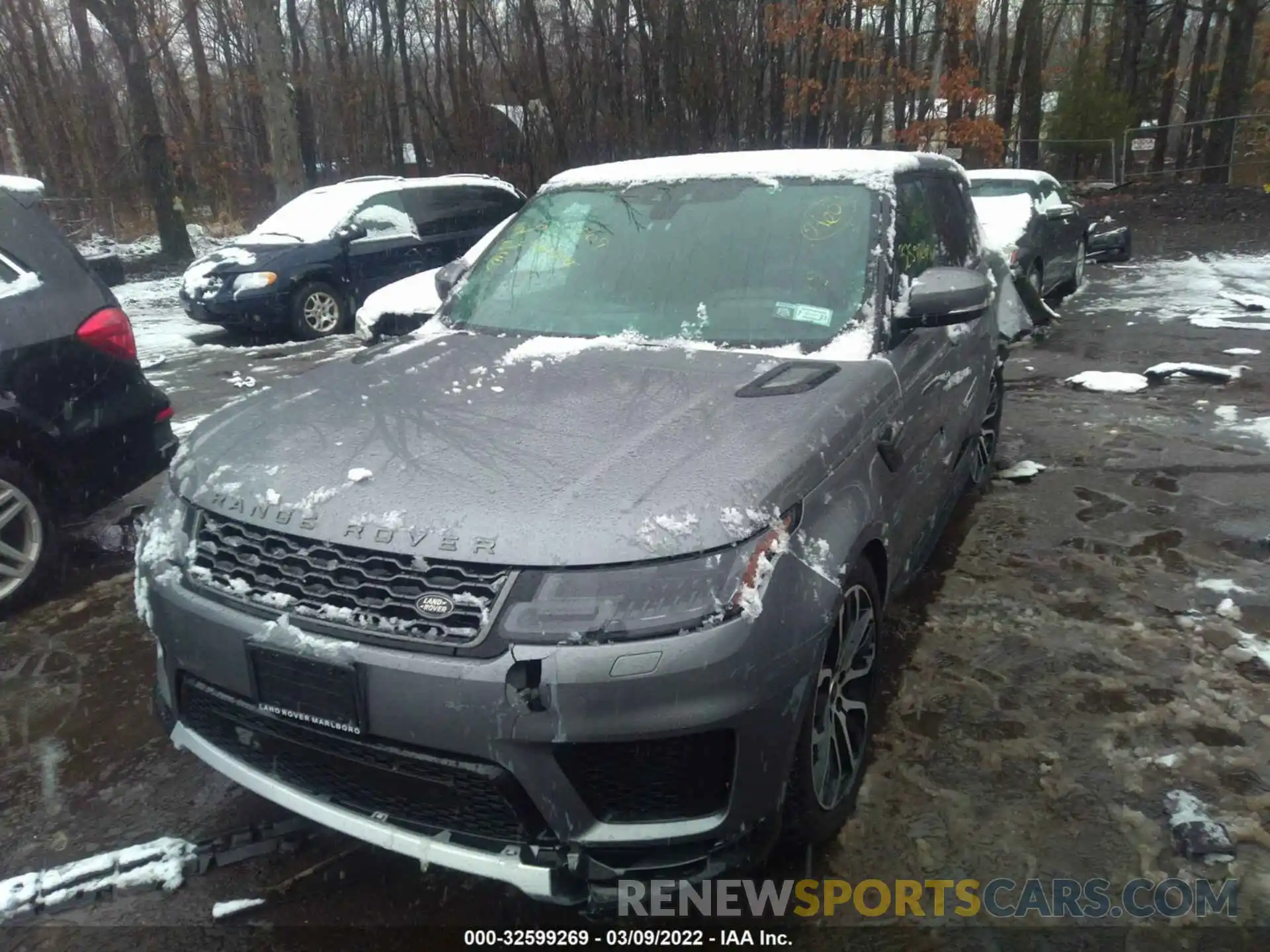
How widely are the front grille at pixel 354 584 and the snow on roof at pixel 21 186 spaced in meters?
3.05

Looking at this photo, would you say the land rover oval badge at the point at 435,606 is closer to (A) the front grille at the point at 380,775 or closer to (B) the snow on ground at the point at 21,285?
(A) the front grille at the point at 380,775

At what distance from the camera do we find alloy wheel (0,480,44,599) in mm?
4023

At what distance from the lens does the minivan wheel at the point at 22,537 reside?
13.2ft

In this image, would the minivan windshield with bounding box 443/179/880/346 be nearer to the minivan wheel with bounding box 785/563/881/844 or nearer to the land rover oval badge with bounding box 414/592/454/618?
the minivan wheel with bounding box 785/563/881/844

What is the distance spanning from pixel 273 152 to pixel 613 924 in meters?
16.2

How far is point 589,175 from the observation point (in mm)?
4035

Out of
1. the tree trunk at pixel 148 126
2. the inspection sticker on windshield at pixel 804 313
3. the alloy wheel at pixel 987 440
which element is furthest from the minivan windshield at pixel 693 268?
the tree trunk at pixel 148 126

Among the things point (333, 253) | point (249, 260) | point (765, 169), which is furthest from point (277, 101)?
point (765, 169)

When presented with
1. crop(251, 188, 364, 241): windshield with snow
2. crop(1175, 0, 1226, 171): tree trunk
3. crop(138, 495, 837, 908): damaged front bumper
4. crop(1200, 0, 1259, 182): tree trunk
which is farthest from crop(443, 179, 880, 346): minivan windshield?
crop(1175, 0, 1226, 171): tree trunk

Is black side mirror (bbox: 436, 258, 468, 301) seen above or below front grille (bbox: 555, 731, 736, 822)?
above

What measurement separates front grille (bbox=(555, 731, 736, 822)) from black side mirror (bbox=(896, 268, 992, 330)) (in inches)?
68.7

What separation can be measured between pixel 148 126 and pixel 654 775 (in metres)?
19.1

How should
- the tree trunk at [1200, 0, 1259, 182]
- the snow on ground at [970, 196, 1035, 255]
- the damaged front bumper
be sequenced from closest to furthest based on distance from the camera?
the damaged front bumper
the snow on ground at [970, 196, 1035, 255]
the tree trunk at [1200, 0, 1259, 182]

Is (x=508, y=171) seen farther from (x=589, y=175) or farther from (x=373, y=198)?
(x=589, y=175)
